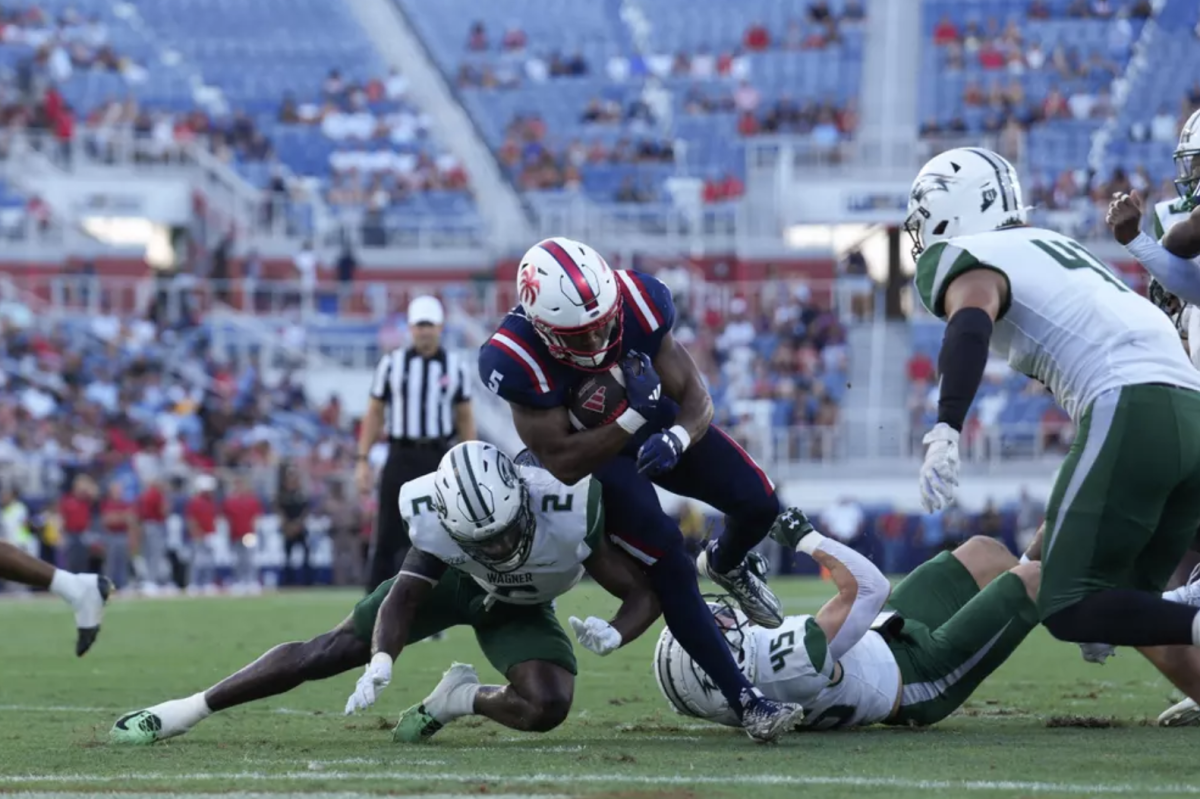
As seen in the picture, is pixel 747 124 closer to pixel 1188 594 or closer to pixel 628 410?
pixel 1188 594

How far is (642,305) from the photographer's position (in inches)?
241

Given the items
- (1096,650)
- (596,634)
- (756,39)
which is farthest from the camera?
(756,39)

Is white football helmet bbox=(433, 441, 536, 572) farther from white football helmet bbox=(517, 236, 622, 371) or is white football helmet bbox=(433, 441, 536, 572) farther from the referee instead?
the referee

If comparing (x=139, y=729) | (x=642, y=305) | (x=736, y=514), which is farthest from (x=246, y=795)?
(x=736, y=514)

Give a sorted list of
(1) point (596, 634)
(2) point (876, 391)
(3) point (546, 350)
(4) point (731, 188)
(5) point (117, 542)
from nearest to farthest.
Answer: (1) point (596, 634) < (3) point (546, 350) < (5) point (117, 542) < (2) point (876, 391) < (4) point (731, 188)

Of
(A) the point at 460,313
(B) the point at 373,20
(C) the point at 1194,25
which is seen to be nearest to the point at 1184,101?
(C) the point at 1194,25

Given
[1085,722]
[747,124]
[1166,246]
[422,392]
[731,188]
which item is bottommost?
[1085,722]

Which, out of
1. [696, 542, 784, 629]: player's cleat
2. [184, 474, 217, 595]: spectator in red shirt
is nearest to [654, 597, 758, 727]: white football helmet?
[696, 542, 784, 629]: player's cleat

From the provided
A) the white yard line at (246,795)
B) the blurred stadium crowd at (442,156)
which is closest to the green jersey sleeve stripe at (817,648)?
the white yard line at (246,795)

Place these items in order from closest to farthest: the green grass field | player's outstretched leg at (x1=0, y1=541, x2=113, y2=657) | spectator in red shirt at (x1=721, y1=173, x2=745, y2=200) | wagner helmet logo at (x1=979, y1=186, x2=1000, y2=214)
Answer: the green grass field, wagner helmet logo at (x1=979, y1=186, x2=1000, y2=214), player's outstretched leg at (x1=0, y1=541, x2=113, y2=657), spectator in red shirt at (x1=721, y1=173, x2=745, y2=200)

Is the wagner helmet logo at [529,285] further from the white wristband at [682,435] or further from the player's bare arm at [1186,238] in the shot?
the player's bare arm at [1186,238]

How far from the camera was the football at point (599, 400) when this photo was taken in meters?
5.97

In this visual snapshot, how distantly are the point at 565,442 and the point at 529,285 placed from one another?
50cm

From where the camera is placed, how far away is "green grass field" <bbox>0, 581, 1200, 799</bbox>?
4793 millimetres
